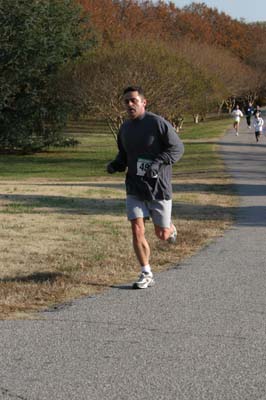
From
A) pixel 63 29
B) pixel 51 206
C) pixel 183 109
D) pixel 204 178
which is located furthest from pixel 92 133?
pixel 51 206

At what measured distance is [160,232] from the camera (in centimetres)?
838

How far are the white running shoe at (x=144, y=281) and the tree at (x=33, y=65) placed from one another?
44.5 m

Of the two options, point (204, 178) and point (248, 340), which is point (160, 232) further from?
point (204, 178)

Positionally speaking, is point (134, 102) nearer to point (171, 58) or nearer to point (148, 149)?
point (148, 149)

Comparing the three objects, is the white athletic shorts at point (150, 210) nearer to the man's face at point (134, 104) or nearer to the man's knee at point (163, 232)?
the man's knee at point (163, 232)

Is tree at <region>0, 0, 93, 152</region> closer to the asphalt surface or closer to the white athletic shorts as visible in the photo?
the white athletic shorts

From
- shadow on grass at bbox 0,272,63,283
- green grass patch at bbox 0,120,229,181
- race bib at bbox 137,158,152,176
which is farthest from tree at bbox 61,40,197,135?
race bib at bbox 137,158,152,176

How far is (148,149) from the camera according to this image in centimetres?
793

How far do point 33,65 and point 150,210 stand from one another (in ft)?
149

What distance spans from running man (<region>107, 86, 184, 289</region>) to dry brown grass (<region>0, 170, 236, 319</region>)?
0.74 metres

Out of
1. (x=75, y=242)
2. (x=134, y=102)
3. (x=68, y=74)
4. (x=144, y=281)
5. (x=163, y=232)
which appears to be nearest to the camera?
(x=134, y=102)

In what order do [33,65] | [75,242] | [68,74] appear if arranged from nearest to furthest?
[75,242], [68,74], [33,65]

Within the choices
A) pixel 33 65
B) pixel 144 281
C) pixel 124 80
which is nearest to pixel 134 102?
pixel 144 281

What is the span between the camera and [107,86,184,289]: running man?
7.86 m
